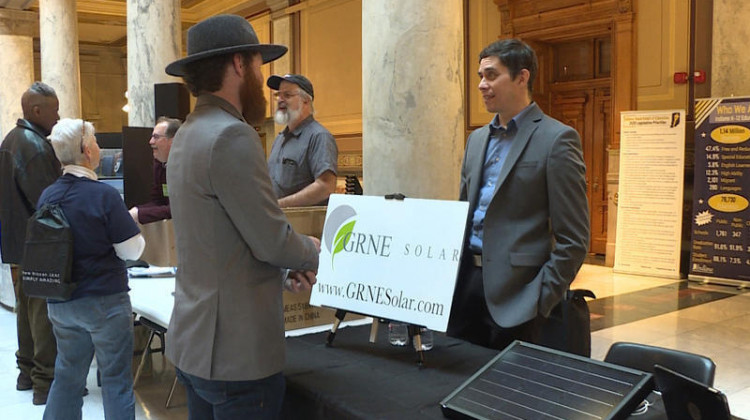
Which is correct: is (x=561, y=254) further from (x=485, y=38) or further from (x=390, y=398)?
(x=485, y=38)

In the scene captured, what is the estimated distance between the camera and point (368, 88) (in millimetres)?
3486

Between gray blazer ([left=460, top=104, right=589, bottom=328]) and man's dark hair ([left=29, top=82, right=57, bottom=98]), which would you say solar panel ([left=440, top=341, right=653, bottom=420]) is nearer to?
gray blazer ([left=460, top=104, right=589, bottom=328])

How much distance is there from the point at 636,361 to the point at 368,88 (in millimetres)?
1873

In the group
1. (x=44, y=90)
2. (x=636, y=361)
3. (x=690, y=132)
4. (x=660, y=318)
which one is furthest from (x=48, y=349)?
(x=690, y=132)

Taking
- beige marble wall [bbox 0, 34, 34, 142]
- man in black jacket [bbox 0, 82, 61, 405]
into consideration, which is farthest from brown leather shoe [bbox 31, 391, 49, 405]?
beige marble wall [bbox 0, 34, 34, 142]

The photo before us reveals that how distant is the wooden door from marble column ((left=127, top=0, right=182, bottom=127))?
6.35m

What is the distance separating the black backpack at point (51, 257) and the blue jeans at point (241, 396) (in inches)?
51.8

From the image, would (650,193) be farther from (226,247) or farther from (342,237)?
(226,247)

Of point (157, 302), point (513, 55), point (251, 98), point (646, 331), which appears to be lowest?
point (646, 331)

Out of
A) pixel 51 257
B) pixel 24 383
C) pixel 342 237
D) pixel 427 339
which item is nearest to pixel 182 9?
pixel 24 383

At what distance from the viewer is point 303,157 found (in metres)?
3.54

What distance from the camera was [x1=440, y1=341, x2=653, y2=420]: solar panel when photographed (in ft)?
5.26

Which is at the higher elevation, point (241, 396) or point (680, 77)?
point (680, 77)

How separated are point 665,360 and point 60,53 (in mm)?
8371
